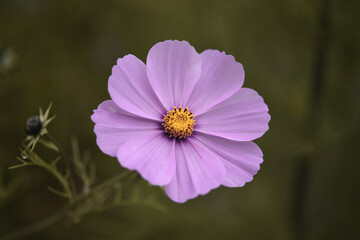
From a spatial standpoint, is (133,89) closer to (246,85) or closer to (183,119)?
(183,119)

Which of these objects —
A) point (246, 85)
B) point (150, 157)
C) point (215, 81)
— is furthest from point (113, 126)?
point (246, 85)

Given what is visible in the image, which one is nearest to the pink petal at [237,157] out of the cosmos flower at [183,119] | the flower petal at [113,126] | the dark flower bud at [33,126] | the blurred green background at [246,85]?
the cosmos flower at [183,119]

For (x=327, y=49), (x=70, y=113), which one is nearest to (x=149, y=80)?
(x=327, y=49)

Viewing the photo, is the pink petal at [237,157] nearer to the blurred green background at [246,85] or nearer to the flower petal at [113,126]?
the flower petal at [113,126]

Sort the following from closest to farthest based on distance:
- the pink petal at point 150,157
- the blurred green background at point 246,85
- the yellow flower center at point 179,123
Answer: the pink petal at point 150,157 < the yellow flower center at point 179,123 < the blurred green background at point 246,85

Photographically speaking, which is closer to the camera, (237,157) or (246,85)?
(237,157)

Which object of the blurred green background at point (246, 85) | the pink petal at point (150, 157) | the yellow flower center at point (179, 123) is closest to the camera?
the pink petal at point (150, 157)

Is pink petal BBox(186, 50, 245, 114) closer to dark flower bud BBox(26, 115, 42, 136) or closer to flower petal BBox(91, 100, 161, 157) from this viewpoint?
flower petal BBox(91, 100, 161, 157)
